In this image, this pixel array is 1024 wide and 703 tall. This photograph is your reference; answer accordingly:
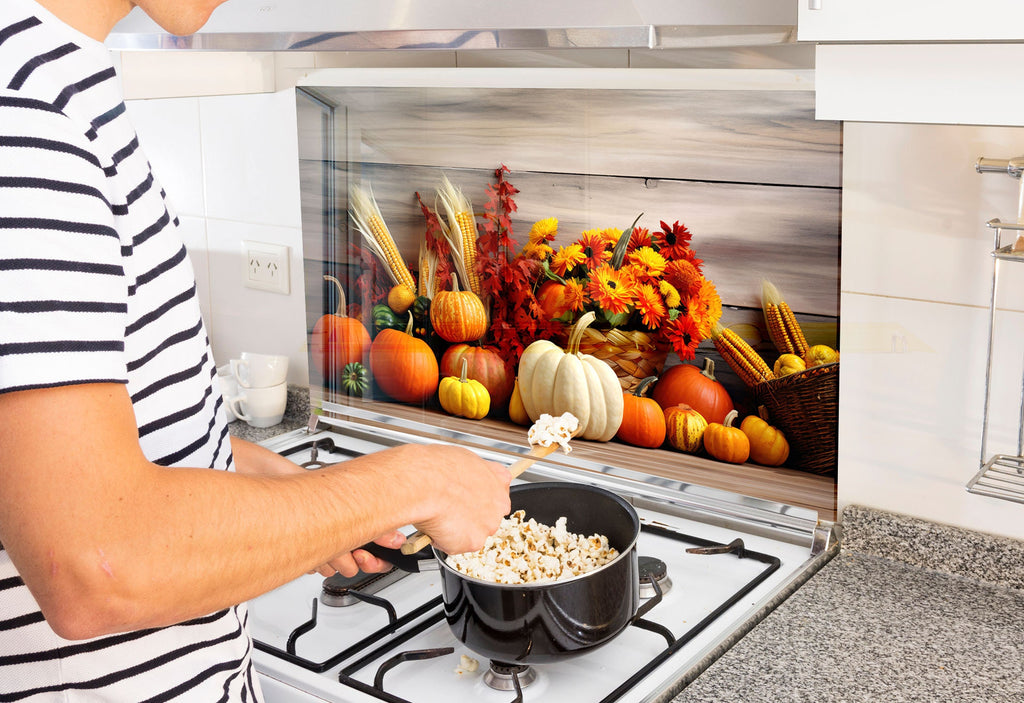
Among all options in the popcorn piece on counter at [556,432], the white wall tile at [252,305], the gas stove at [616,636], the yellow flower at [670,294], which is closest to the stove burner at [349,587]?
the gas stove at [616,636]

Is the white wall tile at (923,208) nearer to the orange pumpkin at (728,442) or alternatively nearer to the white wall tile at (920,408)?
the white wall tile at (920,408)

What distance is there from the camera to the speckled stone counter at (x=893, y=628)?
0.90 metres

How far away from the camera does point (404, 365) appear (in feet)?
4.98

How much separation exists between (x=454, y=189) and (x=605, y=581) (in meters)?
0.69

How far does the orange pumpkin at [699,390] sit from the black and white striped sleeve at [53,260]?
0.87m

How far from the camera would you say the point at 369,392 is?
5.18ft

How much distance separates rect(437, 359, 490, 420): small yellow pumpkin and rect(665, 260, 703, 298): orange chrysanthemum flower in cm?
35

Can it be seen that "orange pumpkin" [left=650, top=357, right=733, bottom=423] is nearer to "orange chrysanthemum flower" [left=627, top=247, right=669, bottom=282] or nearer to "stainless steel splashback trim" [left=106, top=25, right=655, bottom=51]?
"orange chrysanthemum flower" [left=627, top=247, right=669, bottom=282]

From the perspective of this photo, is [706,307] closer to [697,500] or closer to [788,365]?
[788,365]

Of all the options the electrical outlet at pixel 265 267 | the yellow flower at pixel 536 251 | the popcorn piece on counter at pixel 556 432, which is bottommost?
the popcorn piece on counter at pixel 556 432

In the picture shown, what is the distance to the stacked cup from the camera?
1649 millimetres

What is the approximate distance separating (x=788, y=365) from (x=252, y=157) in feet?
3.17

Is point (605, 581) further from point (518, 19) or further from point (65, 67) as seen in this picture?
point (65, 67)

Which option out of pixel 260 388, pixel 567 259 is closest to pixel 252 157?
pixel 260 388
